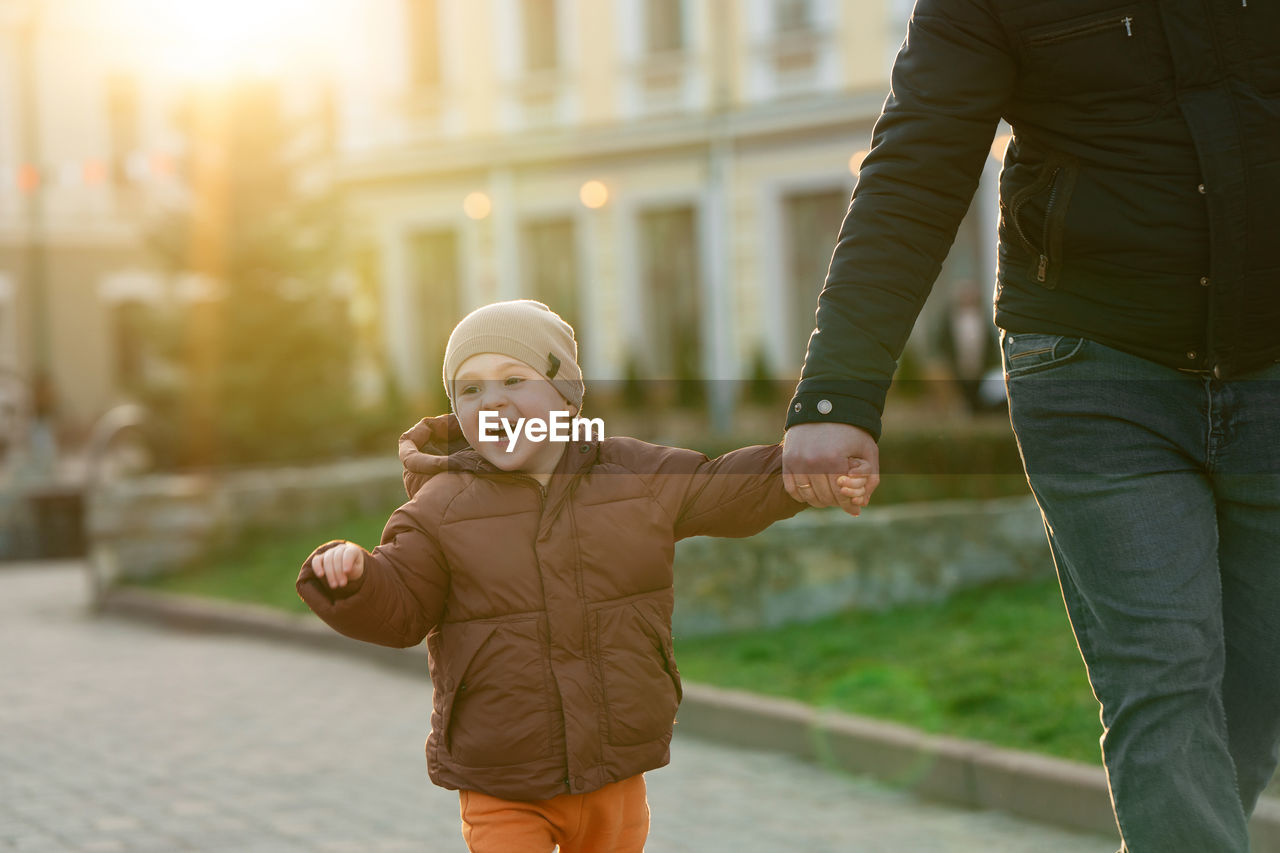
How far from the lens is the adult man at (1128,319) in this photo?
243 cm

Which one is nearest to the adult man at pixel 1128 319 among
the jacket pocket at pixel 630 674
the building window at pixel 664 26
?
the jacket pocket at pixel 630 674

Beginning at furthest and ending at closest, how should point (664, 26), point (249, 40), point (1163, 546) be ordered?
point (664, 26), point (249, 40), point (1163, 546)

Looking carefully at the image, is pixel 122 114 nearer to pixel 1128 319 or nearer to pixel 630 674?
pixel 630 674

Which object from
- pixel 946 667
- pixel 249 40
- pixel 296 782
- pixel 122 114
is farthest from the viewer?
pixel 122 114

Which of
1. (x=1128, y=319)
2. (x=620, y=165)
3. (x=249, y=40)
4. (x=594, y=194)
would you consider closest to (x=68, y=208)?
(x=594, y=194)

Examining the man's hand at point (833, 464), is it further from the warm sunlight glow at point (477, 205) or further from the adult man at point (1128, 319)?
the warm sunlight glow at point (477, 205)

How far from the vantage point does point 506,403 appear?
102 inches

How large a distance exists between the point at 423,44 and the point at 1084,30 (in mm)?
28276

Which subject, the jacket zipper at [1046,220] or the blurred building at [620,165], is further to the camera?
the blurred building at [620,165]

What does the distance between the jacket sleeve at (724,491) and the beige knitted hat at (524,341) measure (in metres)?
0.20

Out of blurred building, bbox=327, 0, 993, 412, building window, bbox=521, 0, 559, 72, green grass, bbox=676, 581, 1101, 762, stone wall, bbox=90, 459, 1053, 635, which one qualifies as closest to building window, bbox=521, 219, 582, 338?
blurred building, bbox=327, 0, 993, 412

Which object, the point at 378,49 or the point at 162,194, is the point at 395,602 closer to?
the point at 162,194

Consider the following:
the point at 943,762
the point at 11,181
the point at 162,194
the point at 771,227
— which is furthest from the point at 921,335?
the point at 11,181

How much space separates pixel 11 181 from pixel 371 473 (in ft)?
81.9
